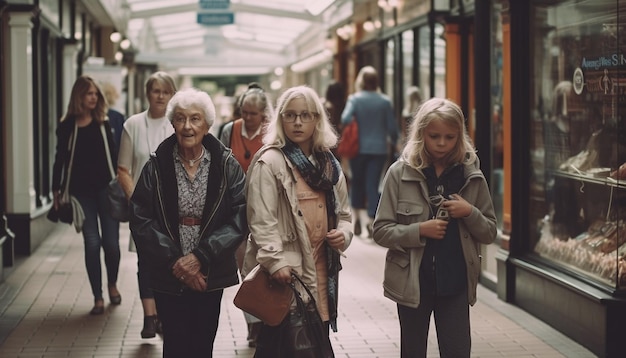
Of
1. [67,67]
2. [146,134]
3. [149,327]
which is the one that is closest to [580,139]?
[146,134]

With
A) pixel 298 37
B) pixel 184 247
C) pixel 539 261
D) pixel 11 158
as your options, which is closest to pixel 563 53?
pixel 539 261

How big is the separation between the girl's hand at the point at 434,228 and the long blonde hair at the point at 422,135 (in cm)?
29

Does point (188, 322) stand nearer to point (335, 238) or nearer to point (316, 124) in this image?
point (335, 238)

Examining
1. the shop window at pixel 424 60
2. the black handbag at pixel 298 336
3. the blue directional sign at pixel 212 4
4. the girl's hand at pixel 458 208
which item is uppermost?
the blue directional sign at pixel 212 4

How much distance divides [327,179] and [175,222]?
0.73 m

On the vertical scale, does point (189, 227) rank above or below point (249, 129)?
below

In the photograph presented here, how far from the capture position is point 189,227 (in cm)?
482

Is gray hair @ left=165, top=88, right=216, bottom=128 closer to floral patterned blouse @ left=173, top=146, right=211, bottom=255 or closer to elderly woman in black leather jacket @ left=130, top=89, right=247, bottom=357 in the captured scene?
elderly woman in black leather jacket @ left=130, top=89, right=247, bottom=357

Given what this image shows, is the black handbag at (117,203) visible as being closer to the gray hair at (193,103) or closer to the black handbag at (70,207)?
the black handbag at (70,207)

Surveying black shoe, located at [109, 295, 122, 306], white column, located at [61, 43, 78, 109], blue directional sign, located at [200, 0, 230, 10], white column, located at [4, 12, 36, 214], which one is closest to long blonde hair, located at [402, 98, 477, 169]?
black shoe, located at [109, 295, 122, 306]

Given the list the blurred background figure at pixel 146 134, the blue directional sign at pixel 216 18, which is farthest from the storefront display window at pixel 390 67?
the blurred background figure at pixel 146 134

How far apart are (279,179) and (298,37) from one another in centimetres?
2849

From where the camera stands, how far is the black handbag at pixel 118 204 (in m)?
6.64

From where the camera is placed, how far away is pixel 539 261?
7945 mm
